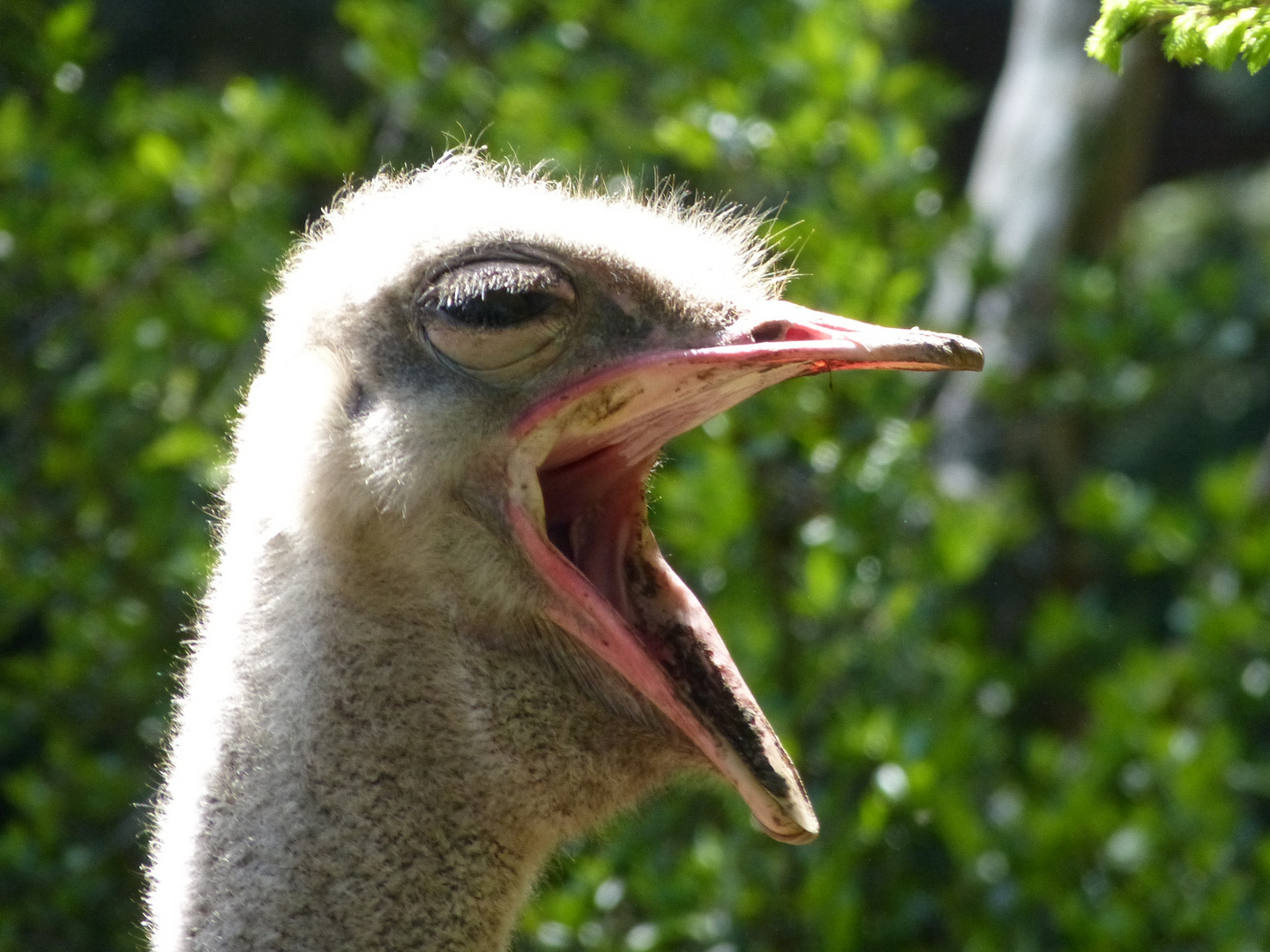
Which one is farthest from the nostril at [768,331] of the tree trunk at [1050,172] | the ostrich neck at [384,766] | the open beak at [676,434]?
the tree trunk at [1050,172]

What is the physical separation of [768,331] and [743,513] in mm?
1969

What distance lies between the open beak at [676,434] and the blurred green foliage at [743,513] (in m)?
1.76

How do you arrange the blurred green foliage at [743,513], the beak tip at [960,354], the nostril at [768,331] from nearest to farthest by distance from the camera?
the beak tip at [960,354] → the nostril at [768,331] → the blurred green foliage at [743,513]

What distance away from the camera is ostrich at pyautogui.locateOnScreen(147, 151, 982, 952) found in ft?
6.80

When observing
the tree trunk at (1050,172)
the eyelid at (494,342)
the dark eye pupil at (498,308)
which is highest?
the tree trunk at (1050,172)

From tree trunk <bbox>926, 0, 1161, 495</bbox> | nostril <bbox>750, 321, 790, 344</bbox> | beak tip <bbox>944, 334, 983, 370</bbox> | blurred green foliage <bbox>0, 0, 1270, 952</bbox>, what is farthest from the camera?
tree trunk <bbox>926, 0, 1161, 495</bbox>

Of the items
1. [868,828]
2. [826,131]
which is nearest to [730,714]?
[868,828]

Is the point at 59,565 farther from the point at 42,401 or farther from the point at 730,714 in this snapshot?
the point at 730,714

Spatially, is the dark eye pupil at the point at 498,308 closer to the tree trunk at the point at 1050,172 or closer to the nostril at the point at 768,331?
the nostril at the point at 768,331

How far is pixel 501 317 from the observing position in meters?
2.12

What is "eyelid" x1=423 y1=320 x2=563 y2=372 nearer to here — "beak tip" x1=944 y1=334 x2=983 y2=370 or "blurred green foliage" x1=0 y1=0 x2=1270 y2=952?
"beak tip" x1=944 y1=334 x2=983 y2=370

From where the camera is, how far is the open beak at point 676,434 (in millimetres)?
2004

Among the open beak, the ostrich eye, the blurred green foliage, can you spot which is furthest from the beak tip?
the blurred green foliage

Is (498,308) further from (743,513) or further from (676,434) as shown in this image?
(743,513)
